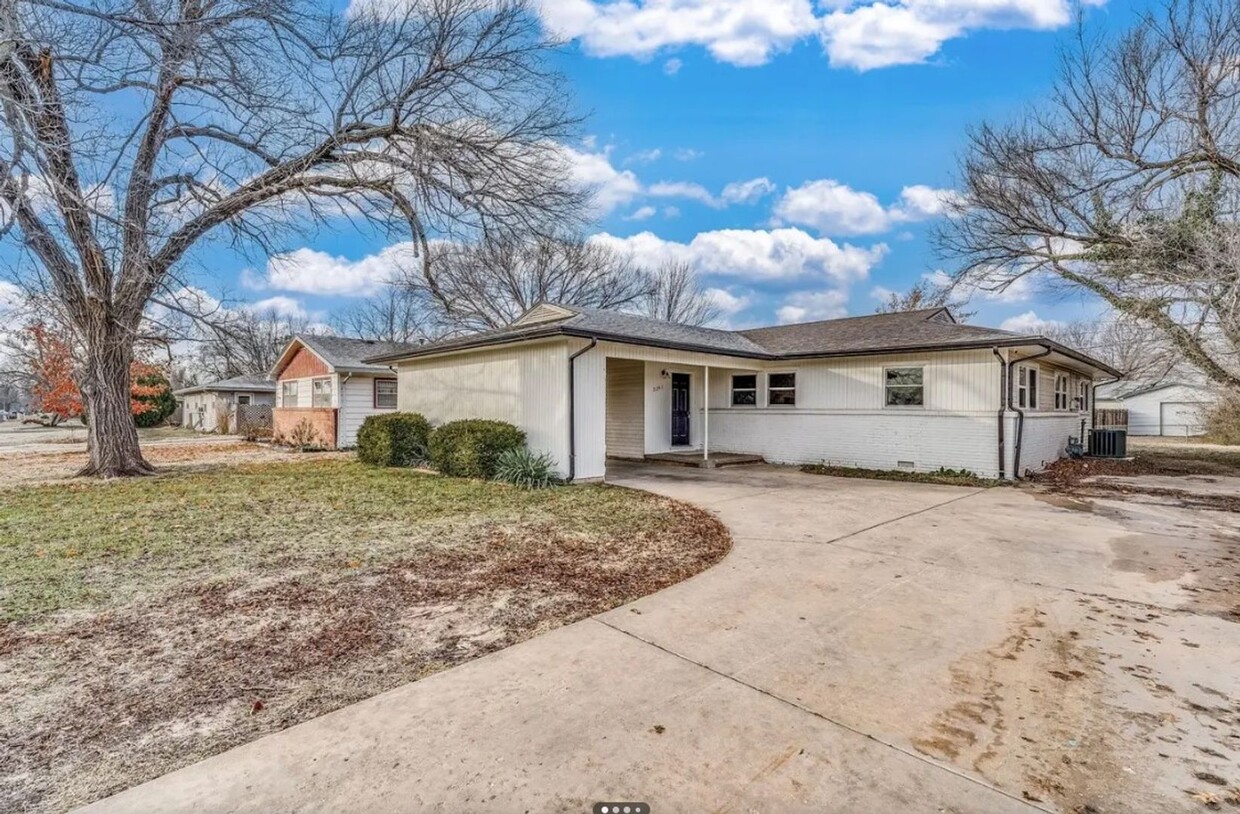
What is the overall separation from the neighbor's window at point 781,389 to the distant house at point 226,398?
23.7 m

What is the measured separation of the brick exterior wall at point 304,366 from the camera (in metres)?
19.7

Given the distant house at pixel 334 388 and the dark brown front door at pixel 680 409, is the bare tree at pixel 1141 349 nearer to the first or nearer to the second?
the dark brown front door at pixel 680 409

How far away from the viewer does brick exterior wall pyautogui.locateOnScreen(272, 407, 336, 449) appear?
18.8 m

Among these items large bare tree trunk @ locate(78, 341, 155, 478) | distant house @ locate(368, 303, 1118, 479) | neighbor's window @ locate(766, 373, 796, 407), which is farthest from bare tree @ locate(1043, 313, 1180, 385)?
large bare tree trunk @ locate(78, 341, 155, 478)

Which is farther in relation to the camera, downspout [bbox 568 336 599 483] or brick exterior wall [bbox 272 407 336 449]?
brick exterior wall [bbox 272 407 336 449]

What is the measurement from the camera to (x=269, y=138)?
32.8 ft

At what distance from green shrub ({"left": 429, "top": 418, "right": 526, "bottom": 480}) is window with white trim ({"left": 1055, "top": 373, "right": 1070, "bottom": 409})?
44.4 feet

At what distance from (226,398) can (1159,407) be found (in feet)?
157

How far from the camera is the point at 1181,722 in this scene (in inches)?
108

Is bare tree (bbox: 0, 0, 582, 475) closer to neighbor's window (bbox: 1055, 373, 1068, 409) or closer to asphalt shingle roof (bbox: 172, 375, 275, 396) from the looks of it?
neighbor's window (bbox: 1055, 373, 1068, 409)

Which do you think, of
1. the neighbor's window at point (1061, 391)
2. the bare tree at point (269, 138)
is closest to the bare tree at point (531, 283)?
the bare tree at point (269, 138)

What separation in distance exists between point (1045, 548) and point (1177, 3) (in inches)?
493

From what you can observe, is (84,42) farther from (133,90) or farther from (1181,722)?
(1181,722)

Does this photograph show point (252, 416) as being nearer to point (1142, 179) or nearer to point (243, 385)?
point (243, 385)
